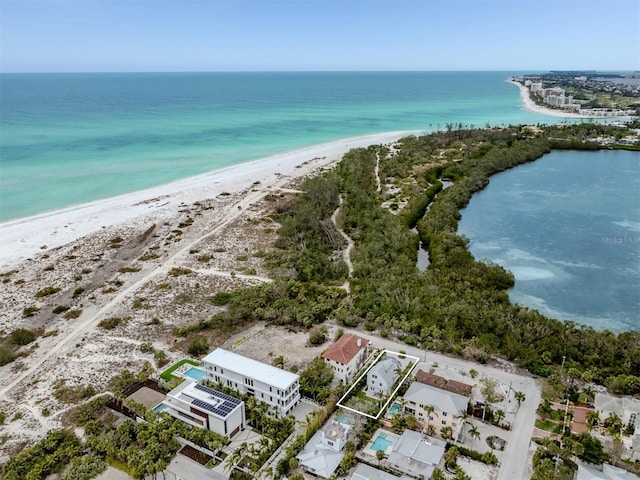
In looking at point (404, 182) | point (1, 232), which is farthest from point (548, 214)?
point (1, 232)

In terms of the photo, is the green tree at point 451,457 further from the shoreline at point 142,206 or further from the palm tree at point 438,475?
the shoreline at point 142,206

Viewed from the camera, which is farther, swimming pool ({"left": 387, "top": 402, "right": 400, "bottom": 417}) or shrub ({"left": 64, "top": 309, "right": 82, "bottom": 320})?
shrub ({"left": 64, "top": 309, "right": 82, "bottom": 320})

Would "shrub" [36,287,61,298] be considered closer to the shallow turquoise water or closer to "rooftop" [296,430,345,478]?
"rooftop" [296,430,345,478]

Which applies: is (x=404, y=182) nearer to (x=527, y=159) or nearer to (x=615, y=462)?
(x=527, y=159)

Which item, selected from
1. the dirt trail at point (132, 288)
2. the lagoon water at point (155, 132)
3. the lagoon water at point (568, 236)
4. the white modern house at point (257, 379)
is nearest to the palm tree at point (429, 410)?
the white modern house at point (257, 379)

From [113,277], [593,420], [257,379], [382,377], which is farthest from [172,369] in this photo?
[593,420]

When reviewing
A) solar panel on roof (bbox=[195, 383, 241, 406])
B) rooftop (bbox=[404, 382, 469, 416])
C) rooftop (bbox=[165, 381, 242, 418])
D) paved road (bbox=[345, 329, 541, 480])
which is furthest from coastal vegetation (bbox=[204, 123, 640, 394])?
rooftop (bbox=[165, 381, 242, 418])

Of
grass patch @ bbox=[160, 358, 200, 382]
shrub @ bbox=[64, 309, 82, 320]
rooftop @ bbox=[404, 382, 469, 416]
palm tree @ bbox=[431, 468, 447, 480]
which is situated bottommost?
grass patch @ bbox=[160, 358, 200, 382]
